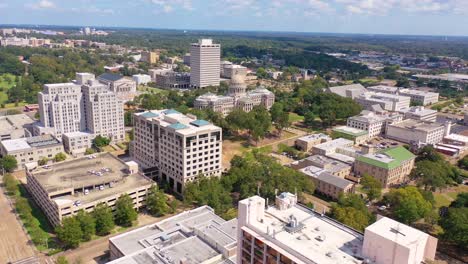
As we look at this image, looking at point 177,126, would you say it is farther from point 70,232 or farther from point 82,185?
point 70,232

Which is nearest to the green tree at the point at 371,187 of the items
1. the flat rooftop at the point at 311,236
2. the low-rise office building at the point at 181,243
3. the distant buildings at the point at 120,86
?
the low-rise office building at the point at 181,243

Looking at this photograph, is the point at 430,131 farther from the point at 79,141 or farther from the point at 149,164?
the point at 79,141

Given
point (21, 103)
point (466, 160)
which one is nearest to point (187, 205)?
point (466, 160)

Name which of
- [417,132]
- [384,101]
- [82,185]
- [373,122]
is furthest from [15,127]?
[384,101]

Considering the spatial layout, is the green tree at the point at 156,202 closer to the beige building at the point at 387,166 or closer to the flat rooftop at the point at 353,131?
the beige building at the point at 387,166

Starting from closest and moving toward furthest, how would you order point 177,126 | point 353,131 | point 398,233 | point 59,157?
1. point 398,233
2. point 177,126
3. point 59,157
4. point 353,131
